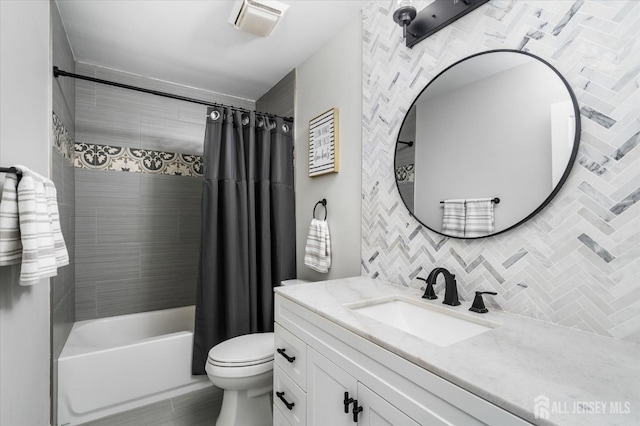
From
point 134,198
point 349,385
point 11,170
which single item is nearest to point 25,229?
point 11,170

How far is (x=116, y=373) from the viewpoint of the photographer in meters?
1.85

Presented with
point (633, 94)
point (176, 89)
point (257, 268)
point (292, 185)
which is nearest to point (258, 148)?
point (292, 185)

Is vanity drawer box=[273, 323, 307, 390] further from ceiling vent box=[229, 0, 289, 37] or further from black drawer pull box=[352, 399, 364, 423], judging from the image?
ceiling vent box=[229, 0, 289, 37]

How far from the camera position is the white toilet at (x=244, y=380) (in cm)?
159

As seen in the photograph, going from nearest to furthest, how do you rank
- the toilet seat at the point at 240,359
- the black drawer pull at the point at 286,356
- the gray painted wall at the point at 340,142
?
1. the black drawer pull at the point at 286,356
2. the toilet seat at the point at 240,359
3. the gray painted wall at the point at 340,142

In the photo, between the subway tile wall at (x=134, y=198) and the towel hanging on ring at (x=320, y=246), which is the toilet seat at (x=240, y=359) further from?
the subway tile wall at (x=134, y=198)

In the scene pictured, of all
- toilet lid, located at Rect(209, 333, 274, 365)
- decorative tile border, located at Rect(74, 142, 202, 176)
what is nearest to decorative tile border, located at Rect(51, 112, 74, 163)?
decorative tile border, located at Rect(74, 142, 202, 176)

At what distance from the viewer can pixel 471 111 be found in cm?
120

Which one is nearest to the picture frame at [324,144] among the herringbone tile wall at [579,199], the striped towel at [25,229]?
the herringbone tile wall at [579,199]

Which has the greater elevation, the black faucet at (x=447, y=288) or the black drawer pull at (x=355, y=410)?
the black faucet at (x=447, y=288)

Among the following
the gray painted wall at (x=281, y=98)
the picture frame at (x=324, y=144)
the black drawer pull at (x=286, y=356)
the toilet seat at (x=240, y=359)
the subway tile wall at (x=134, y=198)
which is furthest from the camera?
the gray painted wall at (x=281, y=98)

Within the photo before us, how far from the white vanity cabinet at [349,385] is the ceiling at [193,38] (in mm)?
1679

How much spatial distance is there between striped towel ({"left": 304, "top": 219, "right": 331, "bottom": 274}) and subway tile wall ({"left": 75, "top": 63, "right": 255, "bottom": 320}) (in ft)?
4.48

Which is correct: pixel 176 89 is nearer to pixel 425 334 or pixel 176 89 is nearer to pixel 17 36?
pixel 17 36
